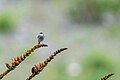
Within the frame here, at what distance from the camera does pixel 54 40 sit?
5.96 meters

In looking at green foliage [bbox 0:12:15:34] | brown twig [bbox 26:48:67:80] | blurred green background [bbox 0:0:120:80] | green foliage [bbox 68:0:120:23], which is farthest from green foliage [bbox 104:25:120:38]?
brown twig [bbox 26:48:67:80]

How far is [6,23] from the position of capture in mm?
6074

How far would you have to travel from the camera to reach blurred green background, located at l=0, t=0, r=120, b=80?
16.3 ft

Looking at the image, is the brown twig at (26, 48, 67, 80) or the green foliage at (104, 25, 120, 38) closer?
the brown twig at (26, 48, 67, 80)

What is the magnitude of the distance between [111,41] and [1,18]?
1470 mm

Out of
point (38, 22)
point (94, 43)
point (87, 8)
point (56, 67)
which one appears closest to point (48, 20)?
point (38, 22)

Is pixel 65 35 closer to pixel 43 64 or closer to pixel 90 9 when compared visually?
pixel 90 9

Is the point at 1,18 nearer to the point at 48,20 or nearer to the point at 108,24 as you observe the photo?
the point at 48,20

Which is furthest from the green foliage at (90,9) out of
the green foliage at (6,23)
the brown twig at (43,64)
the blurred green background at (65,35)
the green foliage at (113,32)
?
the brown twig at (43,64)

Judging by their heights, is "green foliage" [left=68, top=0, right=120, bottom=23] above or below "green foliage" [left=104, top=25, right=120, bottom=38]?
above

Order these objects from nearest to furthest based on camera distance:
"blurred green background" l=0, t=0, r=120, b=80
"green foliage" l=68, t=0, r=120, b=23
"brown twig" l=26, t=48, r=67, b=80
Result: "brown twig" l=26, t=48, r=67, b=80
"blurred green background" l=0, t=0, r=120, b=80
"green foliage" l=68, t=0, r=120, b=23

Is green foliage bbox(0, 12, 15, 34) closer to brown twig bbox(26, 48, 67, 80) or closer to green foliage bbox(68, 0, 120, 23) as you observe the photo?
green foliage bbox(68, 0, 120, 23)

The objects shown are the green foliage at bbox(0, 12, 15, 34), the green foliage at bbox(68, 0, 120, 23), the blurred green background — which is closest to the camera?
the blurred green background

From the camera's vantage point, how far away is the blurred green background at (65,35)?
4977 mm
